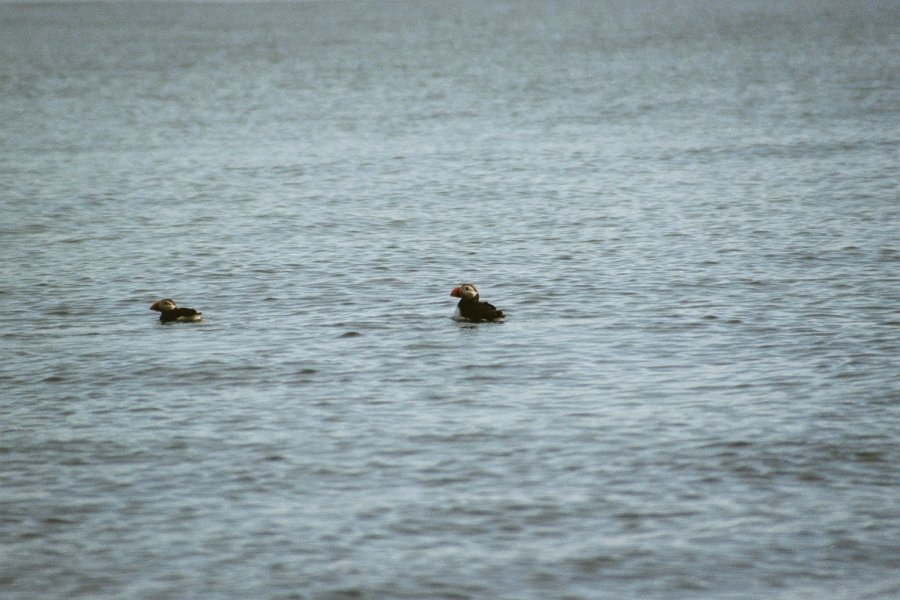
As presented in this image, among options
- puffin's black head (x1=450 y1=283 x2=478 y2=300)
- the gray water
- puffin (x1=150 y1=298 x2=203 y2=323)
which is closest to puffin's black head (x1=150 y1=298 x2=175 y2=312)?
puffin (x1=150 y1=298 x2=203 y2=323)

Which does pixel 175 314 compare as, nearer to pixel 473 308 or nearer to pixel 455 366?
pixel 473 308

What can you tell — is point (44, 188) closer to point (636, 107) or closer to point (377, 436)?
point (377, 436)

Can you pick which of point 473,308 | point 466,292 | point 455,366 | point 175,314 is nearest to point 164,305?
point 175,314

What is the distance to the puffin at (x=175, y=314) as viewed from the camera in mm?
23844

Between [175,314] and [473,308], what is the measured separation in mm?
5077

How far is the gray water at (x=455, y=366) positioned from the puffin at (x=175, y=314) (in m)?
0.31

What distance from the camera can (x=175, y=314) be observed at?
23.8 meters

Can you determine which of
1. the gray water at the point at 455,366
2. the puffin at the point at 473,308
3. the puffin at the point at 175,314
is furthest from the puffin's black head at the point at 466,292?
the puffin at the point at 175,314

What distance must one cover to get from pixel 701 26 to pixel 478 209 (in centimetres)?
10364

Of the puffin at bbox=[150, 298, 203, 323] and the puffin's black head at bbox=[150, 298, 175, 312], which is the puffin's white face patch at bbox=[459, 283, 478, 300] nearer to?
the puffin at bbox=[150, 298, 203, 323]

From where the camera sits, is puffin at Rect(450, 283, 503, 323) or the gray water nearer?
the gray water

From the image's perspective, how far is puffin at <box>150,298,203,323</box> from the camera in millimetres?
23844

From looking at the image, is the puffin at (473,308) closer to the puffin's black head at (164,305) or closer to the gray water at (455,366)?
the gray water at (455,366)

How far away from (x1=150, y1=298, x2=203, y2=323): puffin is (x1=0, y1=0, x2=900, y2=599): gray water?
1.03 feet
